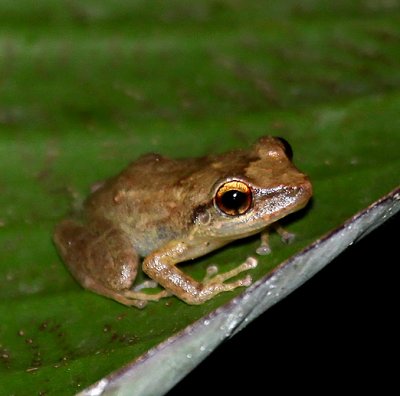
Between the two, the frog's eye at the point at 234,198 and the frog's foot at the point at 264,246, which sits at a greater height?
the frog's eye at the point at 234,198

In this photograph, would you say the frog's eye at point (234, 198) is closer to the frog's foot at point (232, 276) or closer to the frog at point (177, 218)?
the frog at point (177, 218)

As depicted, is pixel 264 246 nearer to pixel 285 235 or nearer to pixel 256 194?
pixel 285 235

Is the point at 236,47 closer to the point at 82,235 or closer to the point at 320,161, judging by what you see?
the point at 320,161

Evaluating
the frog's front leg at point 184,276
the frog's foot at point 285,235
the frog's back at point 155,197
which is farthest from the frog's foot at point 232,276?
the frog's back at point 155,197

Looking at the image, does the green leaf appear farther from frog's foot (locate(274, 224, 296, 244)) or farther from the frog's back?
the frog's back

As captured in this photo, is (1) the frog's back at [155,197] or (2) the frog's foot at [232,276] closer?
(2) the frog's foot at [232,276]
